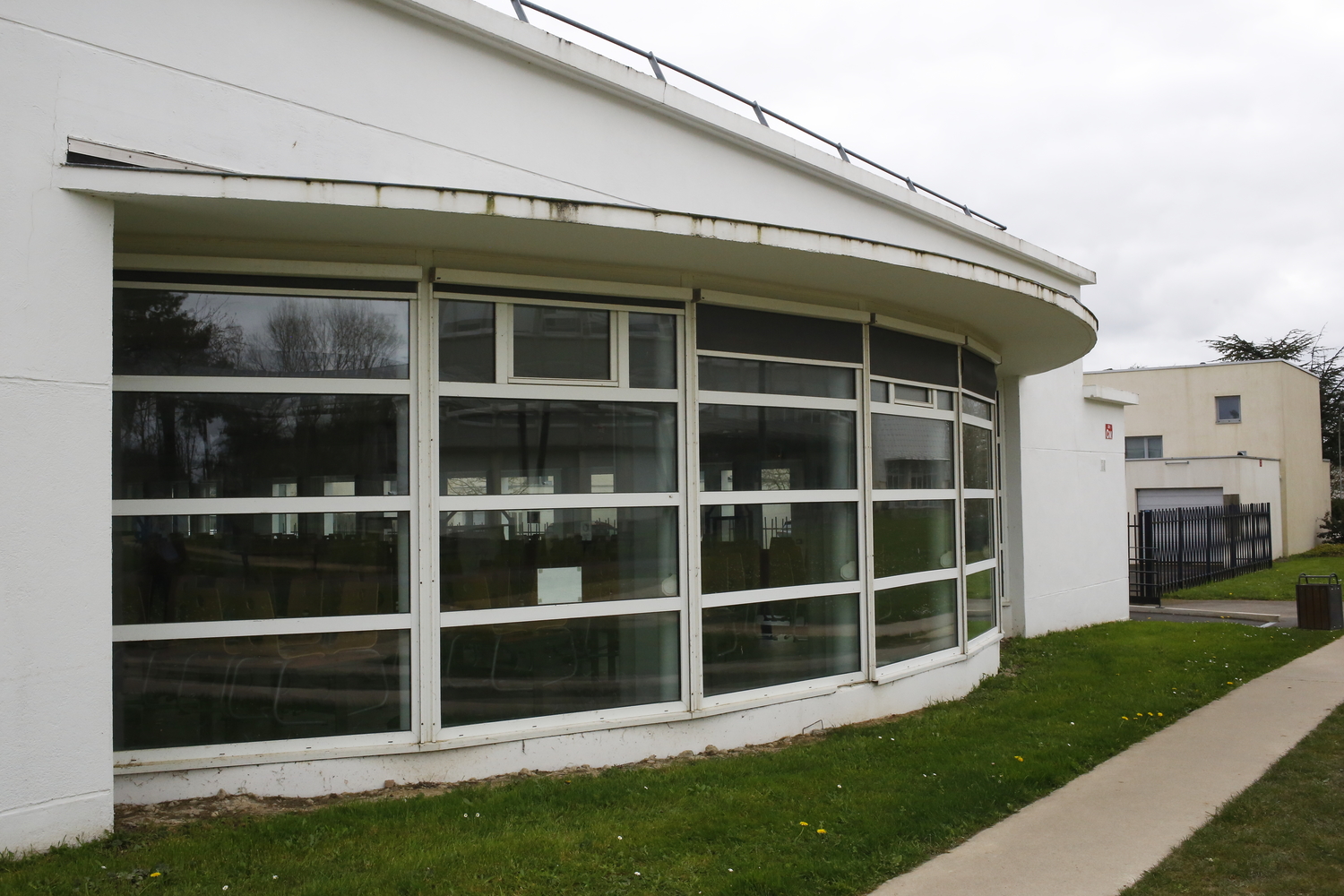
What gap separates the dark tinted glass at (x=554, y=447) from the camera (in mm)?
6000

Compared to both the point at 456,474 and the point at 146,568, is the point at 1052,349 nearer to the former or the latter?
the point at 456,474

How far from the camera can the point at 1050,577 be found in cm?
1388

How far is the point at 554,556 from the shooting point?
20.5 feet

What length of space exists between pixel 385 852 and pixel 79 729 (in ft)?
4.96

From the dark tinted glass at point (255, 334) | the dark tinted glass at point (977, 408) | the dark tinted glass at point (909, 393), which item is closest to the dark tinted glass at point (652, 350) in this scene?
the dark tinted glass at point (255, 334)

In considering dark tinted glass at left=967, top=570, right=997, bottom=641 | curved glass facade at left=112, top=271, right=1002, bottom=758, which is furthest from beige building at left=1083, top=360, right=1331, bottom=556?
curved glass facade at left=112, top=271, right=1002, bottom=758

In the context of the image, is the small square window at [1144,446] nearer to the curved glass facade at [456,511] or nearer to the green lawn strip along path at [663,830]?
the green lawn strip along path at [663,830]

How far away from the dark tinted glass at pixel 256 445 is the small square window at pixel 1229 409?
34.4 m

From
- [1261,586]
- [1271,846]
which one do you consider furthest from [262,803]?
[1261,586]

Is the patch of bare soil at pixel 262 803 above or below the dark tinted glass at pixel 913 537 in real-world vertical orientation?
below

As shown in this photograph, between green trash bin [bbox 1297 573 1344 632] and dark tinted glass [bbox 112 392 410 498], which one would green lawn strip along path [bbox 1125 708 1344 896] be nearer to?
dark tinted glass [bbox 112 392 410 498]

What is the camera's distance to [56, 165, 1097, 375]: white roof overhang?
16.1 feet

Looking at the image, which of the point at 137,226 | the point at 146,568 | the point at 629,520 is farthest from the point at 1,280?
the point at 629,520

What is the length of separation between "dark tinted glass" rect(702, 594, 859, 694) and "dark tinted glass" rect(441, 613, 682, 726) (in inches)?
13.3
